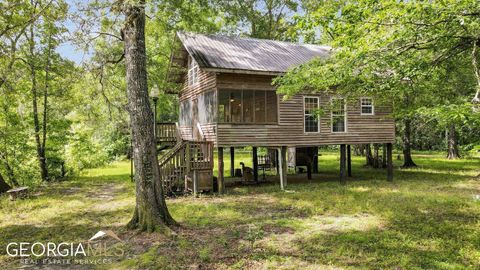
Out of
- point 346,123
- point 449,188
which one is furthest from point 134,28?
point 449,188

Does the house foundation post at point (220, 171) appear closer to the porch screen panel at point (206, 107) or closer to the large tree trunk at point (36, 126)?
the porch screen panel at point (206, 107)

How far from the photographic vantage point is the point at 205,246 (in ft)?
24.9

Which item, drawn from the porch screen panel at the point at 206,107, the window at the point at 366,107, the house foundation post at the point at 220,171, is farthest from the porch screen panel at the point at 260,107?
the house foundation post at the point at 220,171

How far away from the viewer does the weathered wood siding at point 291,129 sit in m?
14.8

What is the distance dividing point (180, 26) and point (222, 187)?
7.18 metres

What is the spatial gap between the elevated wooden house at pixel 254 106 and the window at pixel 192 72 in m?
0.05

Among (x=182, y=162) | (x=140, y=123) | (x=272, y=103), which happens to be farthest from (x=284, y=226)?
(x=272, y=103)

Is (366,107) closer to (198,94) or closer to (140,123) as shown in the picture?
Answer: (198,94)

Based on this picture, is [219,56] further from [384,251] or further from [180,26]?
[384,251]

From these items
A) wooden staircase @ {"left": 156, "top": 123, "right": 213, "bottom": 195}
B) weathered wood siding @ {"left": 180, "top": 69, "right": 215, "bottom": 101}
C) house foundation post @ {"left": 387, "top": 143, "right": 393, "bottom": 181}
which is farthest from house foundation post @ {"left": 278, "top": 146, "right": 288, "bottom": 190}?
house foundation post @ {"left": 387, "top": 143, "right": 393, "bottom": 181}

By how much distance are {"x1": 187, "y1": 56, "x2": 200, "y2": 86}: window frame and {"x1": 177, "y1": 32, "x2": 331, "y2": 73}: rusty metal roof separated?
1362 mm

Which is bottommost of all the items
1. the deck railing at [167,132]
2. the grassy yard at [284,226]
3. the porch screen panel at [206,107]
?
the grassy yard at [284,226]

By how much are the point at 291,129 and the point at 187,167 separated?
535cm

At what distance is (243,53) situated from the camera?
16469mm
